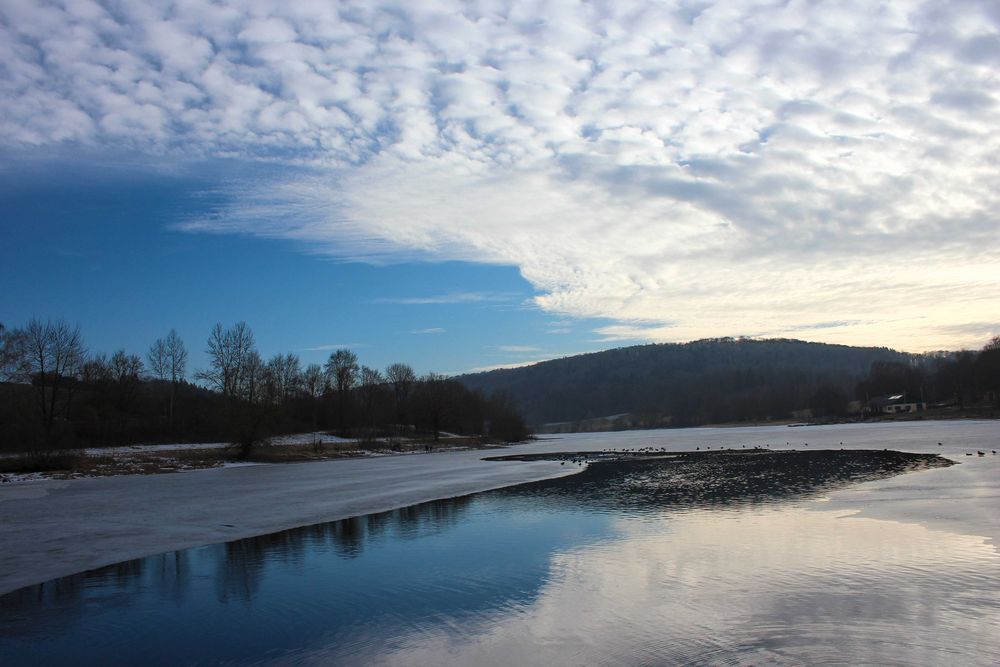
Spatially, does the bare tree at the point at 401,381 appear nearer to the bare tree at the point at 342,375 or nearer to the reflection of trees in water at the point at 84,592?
the bare tree at the point at 342,375

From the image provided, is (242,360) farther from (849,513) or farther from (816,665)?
(816,665)

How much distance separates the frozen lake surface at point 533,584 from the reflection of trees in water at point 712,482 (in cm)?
52

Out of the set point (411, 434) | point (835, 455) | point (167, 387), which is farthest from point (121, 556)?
point (411, 434)

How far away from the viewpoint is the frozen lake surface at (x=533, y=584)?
26.6 feet

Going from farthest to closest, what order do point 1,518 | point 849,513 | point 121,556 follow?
point 1,518, point 849,513, point 121,556

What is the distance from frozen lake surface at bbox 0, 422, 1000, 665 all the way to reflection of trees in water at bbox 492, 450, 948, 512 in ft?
1.71

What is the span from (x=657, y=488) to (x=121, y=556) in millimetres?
18736

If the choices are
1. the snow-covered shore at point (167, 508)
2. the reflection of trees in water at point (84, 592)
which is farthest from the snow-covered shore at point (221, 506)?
the reflection of trees in water at point (84, 592)

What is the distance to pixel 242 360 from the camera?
7150 centimetres

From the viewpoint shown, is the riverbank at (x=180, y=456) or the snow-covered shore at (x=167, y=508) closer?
the snow-covered shore at (x=167, y=508)

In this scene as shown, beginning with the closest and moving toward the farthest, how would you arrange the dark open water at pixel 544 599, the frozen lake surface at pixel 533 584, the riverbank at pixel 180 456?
the dark open water at pixel 544 599
the frozen lake surface at pixel 533 584
the riverbank at pixel 180 456

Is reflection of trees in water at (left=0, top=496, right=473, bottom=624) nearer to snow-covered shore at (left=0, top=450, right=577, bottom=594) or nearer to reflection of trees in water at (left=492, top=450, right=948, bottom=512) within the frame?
snow-covered shore at (left=0, top=450, right=577, bottom=594)

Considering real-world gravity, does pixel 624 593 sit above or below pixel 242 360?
below

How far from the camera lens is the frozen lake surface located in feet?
26.6
